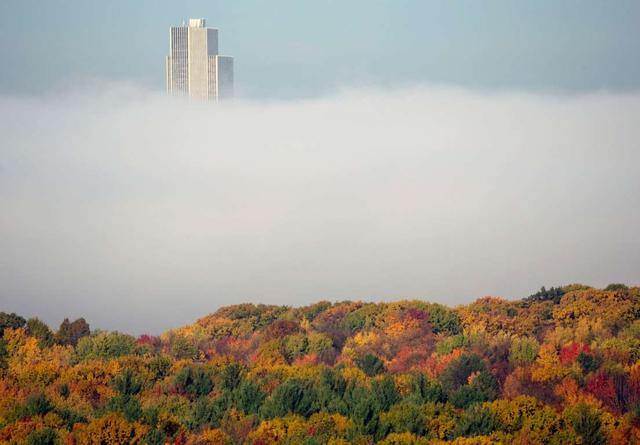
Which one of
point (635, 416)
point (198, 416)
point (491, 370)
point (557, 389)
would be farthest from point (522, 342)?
point (198, 416)

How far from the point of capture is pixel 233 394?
8519 centimetres

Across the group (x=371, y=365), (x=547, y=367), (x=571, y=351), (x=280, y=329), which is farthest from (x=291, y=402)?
(x=280, y=329)

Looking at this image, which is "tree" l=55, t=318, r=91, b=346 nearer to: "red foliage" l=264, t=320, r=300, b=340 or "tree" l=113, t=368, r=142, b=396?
"red foliage" l=264, t=320, r=300, b=340

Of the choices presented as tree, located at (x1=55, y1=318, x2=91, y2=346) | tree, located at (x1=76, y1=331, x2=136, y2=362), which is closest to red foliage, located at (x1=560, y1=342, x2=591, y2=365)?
tree, located at (x1=76, y1=331, x2=136, y2=362)

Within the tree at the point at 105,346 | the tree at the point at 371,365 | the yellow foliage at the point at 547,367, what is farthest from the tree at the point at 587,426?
the tree at the point at 105,346

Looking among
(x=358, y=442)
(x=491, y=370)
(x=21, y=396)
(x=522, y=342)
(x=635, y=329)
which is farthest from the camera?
(x=635, y=329)

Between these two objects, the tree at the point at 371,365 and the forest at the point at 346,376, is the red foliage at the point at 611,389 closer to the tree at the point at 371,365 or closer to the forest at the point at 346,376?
the forest at the point at 346,376

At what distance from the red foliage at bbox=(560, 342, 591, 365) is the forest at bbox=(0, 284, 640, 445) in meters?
0.27

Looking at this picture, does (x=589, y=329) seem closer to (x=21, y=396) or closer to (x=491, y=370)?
(x=491, y=370)

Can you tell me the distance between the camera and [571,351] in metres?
113

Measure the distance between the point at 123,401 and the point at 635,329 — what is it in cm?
6356

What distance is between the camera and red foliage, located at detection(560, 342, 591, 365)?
355ft

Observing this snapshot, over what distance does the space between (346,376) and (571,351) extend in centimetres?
2592

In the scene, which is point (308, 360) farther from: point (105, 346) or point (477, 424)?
point (477, 424)
